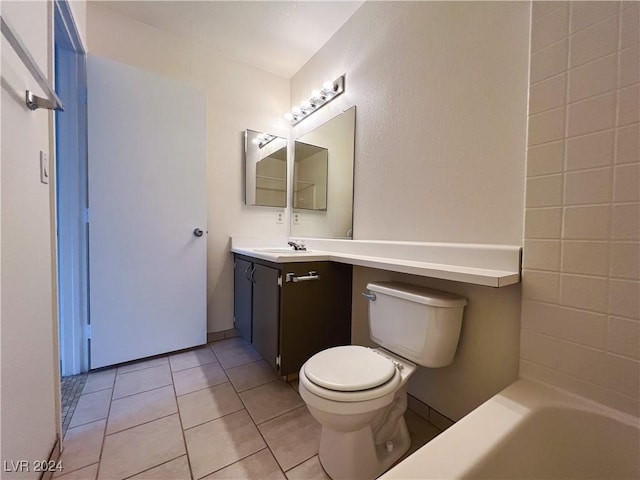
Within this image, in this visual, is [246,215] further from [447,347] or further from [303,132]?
[447,347]

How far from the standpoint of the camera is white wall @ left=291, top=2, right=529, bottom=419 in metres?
1.05

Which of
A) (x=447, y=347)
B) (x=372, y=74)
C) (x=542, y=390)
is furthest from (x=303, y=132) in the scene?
(x=542, y=390)

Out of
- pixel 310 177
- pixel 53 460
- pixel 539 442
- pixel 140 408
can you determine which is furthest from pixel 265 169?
pixel 539 442

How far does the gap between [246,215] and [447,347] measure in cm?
190

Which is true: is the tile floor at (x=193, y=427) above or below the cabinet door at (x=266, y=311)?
below

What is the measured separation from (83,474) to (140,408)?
0.39 meters

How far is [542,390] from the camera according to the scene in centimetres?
85

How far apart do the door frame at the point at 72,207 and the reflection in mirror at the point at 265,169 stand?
1108 mm

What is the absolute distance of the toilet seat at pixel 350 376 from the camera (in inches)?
36.0

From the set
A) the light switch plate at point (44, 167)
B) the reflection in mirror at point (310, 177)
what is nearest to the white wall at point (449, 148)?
the reflection in mirror at point (310, 177)

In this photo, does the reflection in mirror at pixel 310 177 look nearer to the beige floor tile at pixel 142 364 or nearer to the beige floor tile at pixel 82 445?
the beige floor tile at pixel 142 364

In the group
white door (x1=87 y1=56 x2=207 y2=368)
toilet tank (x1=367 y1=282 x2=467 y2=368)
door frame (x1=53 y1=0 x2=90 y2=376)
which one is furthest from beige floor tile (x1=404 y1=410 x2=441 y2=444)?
door frame (x1=53 y1=0 x2=90 y2=376)

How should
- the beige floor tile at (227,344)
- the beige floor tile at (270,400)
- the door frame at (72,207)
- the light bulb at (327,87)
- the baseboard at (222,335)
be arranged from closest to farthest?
the beige floor tile at (270,400) → the door frame at (72,207) → the light bulb at (327,87) → the beige floor tile at (227,344) → the baseboard at (222,335)

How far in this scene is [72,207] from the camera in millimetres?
1662
